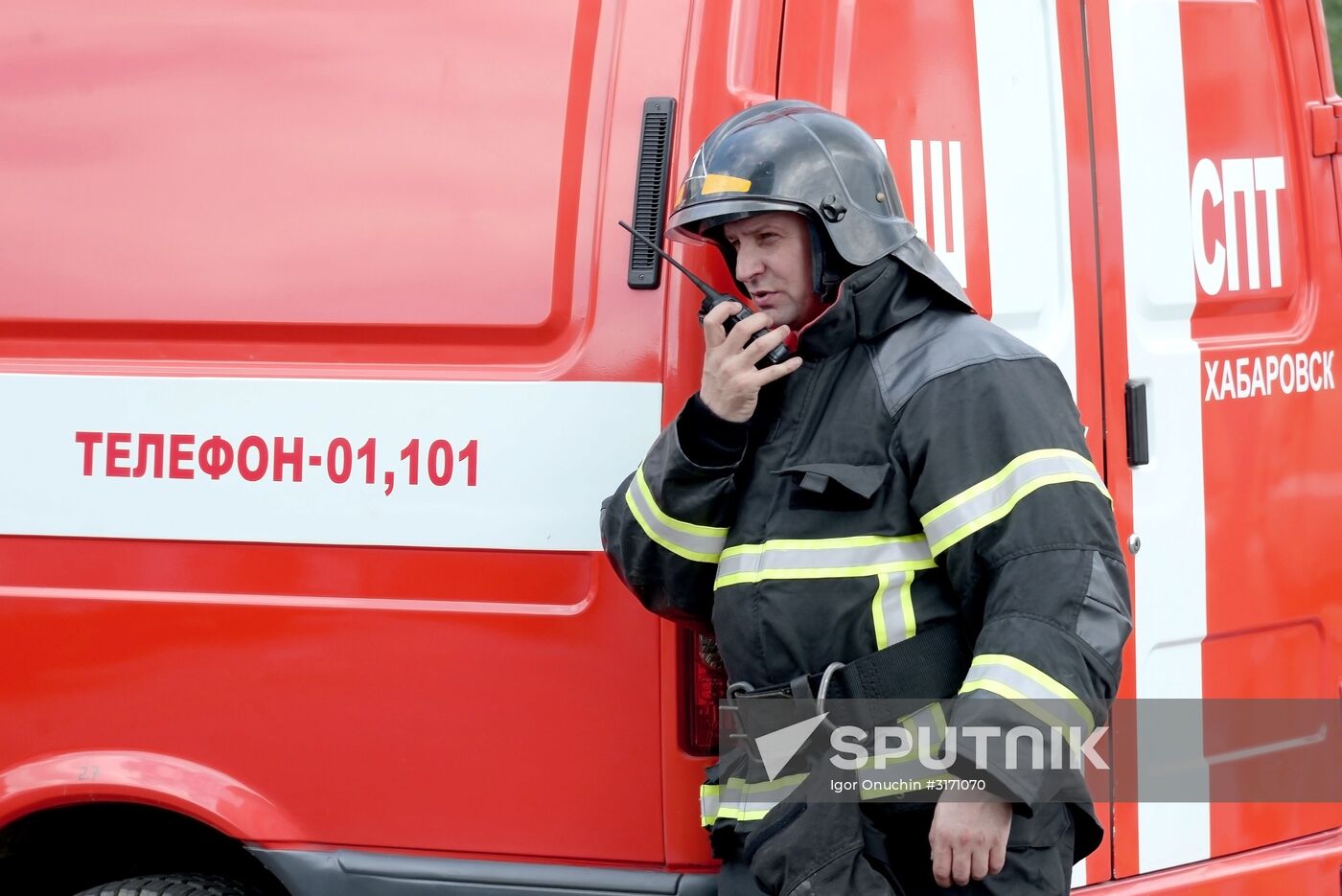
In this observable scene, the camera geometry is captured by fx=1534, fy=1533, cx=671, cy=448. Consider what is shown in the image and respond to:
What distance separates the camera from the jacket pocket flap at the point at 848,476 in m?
1.94

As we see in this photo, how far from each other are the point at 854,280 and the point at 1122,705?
1.00 metres

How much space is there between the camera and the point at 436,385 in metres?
2.32

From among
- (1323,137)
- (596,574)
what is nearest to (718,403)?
(596,574)

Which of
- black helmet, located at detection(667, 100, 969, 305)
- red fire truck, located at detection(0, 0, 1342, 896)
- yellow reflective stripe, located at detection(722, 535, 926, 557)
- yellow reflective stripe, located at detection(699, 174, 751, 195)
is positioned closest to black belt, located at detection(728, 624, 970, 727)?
yellow reflective stripe, located at detection(722, 535, 926, 557)

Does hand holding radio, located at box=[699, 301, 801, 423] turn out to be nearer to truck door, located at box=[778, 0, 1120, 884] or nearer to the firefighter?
the firefighter

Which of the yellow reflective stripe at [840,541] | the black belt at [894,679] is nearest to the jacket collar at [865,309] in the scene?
the yellow reflective stripe at [840,541]

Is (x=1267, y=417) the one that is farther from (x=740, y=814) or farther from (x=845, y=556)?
(x=740, y=814)

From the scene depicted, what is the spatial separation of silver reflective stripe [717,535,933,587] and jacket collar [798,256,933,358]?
10.5 inches

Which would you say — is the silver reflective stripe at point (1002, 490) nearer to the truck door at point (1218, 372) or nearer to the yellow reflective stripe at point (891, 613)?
the yellow reflective stripe at point (891, 613)

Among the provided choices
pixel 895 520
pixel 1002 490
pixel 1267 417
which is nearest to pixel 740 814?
pixel 895 520

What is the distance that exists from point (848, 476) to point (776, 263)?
33 cm

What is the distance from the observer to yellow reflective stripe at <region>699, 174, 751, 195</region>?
2.03 m

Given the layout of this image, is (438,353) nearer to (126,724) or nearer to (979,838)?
(126,724)

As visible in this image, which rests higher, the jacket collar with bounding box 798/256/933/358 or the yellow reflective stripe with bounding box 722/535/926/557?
the jacket collar with bounding box 798/256/933/358
